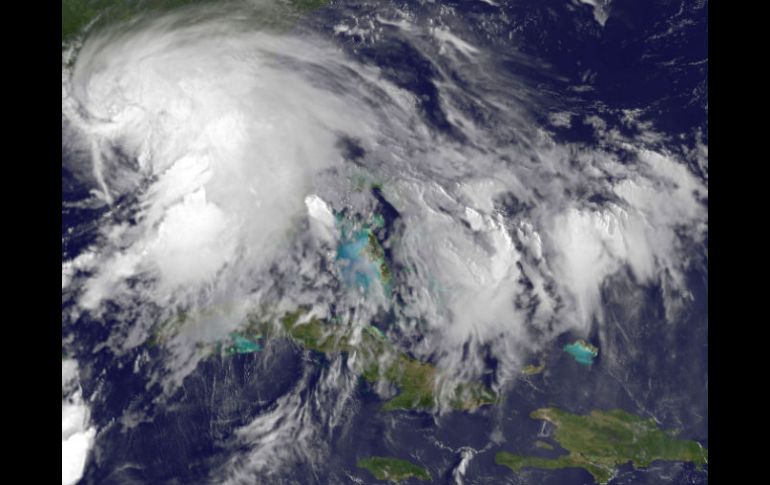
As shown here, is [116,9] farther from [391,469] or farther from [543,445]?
[543,445]

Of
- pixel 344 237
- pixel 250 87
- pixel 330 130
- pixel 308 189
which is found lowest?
pixel 344 237

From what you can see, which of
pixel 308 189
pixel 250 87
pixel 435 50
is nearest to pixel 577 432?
pixel 308 189

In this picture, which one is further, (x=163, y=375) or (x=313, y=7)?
(x=313, y=7)

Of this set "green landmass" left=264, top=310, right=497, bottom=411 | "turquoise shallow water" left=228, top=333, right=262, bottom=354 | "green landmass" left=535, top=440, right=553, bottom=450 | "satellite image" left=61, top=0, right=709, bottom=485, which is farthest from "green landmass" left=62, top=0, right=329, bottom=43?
"green landmass" left=535, top=440, right=553, bottom=450

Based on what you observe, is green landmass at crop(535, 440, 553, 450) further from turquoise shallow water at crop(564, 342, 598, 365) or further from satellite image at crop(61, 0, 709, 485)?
turquoise shallow water at crop(564, 342, 598, 365)

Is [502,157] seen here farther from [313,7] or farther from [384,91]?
[313,7]

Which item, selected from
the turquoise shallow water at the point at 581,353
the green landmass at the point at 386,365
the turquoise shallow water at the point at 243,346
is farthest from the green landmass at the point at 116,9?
the turquoise shallow water at the point at 581,353
